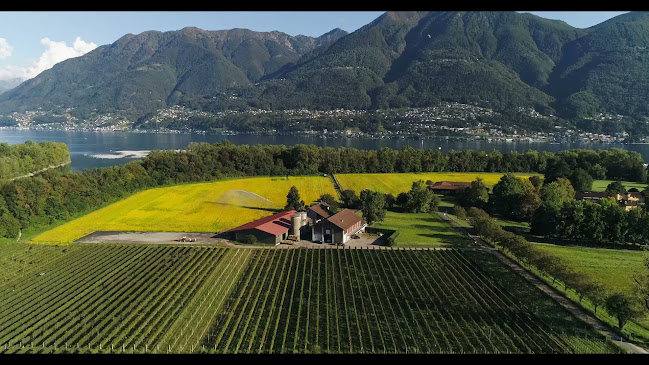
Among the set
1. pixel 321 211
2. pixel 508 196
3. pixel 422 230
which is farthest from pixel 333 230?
pixel 508 196

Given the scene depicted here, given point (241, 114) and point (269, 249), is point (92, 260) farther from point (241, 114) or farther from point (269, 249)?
point (241, 114)

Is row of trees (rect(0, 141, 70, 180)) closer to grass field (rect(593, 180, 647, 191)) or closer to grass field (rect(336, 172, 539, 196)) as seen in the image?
grass field (rect(336, 172, 539, 196))

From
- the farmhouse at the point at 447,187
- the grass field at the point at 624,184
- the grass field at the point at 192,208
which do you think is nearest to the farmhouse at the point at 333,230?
the grass field at the point at 192,208

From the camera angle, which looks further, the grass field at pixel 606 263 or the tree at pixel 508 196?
the tree at pixel 508 196

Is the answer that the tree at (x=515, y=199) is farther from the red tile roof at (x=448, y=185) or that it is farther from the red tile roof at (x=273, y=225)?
the red tile roof at (x=273, y=225)

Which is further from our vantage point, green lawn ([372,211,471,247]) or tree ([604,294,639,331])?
green lawn ([372,211,471,247])

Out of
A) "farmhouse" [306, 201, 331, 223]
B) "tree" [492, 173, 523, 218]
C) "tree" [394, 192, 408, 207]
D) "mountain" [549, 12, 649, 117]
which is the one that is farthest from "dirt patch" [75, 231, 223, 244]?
"mountain" [549, 12, 649, 117]
